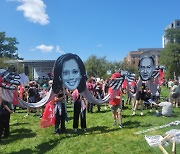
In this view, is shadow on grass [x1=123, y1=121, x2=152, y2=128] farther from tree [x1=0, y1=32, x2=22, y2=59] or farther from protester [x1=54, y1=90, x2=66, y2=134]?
tree [x1=0, y1=32, x2=22, y2=59]

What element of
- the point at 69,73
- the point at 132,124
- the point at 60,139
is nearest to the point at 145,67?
the point at 132,124

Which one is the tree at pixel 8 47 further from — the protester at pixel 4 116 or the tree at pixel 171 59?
the protester at pixel 4 116

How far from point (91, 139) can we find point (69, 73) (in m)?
2.36

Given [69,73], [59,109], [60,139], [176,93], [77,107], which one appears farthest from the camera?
[176,93]

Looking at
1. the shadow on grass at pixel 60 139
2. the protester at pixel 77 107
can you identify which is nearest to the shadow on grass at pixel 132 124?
the shadow on grass at pixel 60 139

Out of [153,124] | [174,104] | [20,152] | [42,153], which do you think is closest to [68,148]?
[42,153]

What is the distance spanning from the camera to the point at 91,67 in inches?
3278

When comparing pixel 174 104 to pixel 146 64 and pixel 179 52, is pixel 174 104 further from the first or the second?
pixel 179 52

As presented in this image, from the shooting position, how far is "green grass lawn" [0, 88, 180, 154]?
9648 millimetres

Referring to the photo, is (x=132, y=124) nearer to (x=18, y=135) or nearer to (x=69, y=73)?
(x=69, y=73)

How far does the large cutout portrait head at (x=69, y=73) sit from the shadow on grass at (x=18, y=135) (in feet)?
6.90

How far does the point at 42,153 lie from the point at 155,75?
8416 millimetres

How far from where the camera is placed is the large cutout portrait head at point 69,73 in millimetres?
11062

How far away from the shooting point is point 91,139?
10.8 meters
